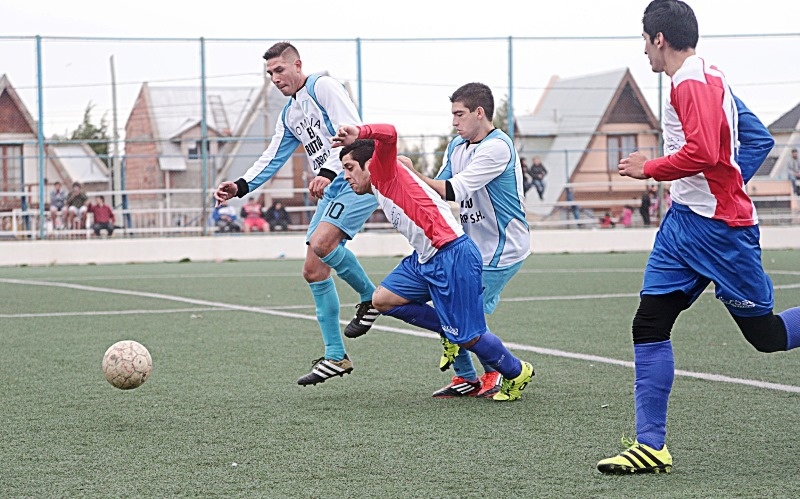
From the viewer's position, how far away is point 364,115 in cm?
2098

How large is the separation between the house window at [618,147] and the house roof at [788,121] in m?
2.76

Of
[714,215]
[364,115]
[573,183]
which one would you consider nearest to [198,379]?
[714,215]

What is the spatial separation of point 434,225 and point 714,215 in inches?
67.7

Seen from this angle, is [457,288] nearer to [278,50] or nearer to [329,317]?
[329,317]

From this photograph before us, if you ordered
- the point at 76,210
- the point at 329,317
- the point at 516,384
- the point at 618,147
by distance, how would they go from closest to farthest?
the point at 516,384, the point at 329,317, the point at 76,210, the point at 618,147

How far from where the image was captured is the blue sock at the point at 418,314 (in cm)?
569

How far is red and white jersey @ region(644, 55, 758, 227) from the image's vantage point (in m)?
3.77

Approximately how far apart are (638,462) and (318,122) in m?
3.44

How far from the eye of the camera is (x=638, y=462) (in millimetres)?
3779

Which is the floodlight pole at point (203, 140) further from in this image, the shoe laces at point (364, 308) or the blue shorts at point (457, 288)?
the blue shorts at point (457, 288)

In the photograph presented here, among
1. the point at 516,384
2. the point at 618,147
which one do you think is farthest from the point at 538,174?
the point at 516,384

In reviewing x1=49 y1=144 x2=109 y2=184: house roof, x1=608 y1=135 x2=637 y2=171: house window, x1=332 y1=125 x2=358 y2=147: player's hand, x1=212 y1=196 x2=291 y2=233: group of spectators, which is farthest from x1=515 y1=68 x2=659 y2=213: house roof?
x1=332 y1=125 x2=358 y2=147: player's hand

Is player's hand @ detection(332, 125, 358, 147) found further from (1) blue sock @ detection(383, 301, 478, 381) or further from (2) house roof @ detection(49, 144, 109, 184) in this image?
(2) house roof @ detection(49, 144, 109, 184)

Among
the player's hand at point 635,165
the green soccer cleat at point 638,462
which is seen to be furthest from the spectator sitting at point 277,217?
the green soccer cleat at point 638,462
